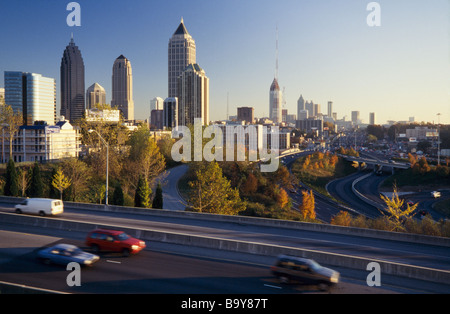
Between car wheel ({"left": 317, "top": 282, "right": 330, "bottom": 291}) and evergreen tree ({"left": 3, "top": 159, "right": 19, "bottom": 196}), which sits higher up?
evergreen tree ({"left": 3, "top": 159, "right": 19, "bottom": 196})

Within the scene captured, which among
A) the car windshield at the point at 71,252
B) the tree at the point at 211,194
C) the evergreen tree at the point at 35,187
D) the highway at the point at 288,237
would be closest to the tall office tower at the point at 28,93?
the evergreen tree at the point at 35,187

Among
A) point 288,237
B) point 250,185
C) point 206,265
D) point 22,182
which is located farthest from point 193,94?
point 206,265

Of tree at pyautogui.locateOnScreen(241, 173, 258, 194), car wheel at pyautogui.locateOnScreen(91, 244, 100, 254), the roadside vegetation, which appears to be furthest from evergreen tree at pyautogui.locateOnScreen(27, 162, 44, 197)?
the roadside vegetation

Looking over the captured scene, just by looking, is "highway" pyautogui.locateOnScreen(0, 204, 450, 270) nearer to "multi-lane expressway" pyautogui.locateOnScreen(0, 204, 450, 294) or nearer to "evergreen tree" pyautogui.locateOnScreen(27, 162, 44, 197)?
"multi-lane expressway" pyautogui.locateOnScreen(0, 204, 450, 294)

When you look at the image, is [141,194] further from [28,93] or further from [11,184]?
[28,93]

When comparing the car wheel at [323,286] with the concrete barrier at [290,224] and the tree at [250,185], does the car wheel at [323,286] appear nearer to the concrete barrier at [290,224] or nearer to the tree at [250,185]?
the concrete barrier at [290,224]

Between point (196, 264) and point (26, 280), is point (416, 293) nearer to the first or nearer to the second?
point (196, 264)
